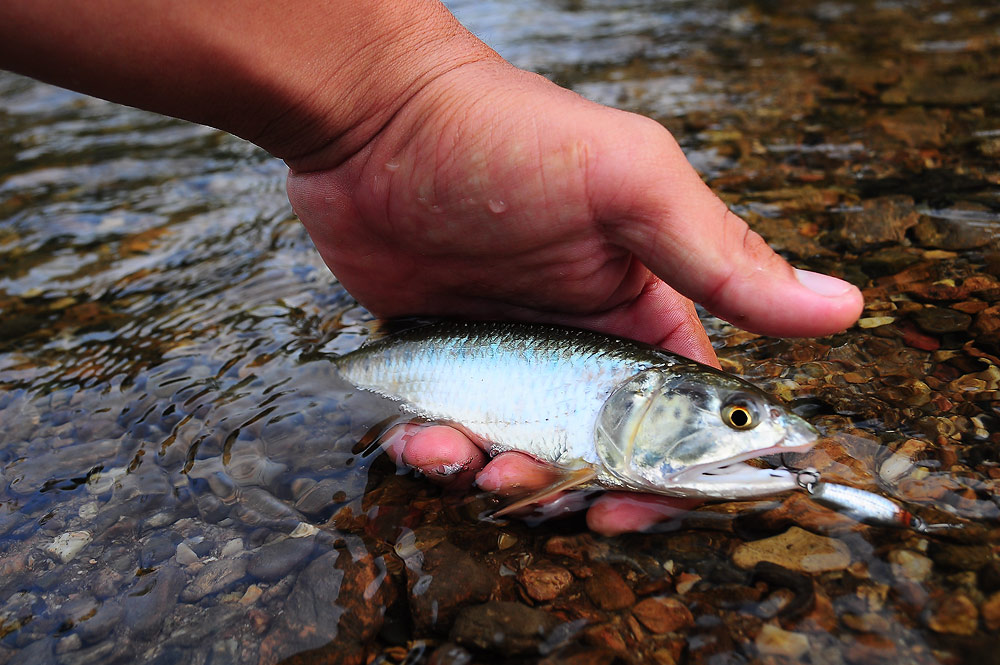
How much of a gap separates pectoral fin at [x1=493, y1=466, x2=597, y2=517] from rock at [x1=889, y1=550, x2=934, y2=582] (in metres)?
1.15

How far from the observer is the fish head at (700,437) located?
2.82 metres

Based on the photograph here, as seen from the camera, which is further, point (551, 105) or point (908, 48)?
point (908, 48)

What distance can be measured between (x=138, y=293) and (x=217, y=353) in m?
1.53

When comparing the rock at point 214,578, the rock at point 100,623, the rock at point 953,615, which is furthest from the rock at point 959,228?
the rock at point 100,623

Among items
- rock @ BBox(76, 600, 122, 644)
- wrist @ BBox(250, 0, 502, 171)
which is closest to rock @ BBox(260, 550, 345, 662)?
rock @ BBox(76, 600, 122, 644)

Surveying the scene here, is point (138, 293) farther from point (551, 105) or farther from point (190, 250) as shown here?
point (551, 105)

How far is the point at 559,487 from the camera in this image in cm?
293

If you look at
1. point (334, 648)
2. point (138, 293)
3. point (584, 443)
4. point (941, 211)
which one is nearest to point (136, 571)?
point (334, 648)

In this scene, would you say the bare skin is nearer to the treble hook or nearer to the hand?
the hand

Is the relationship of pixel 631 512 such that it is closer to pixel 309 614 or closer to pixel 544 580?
pixel 544 580

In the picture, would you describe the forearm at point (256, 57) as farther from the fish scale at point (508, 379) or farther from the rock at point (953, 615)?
the rock at point (953, 615)

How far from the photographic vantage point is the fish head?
282 cm

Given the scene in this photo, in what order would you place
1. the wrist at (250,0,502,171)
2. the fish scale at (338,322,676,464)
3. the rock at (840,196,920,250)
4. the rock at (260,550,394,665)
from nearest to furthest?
1. the rock at (260,550,394,665)
2. the fish scale at (338,322,676,464)
3. the wrist at (250,0,502,171)
4. the rock at (840,196,920,250)

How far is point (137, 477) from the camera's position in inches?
141
